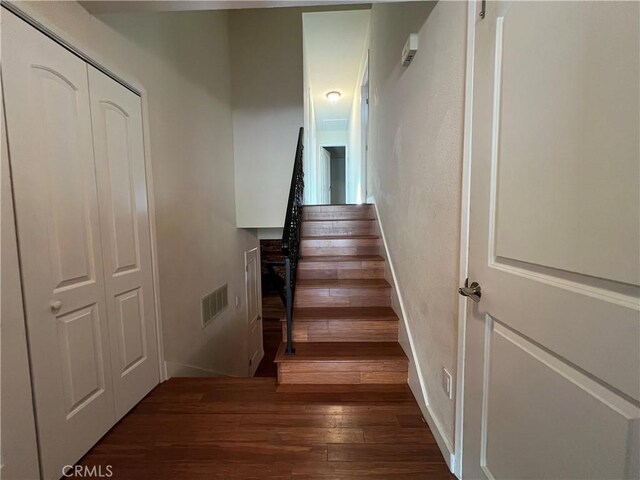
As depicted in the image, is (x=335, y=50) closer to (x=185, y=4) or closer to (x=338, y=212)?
(x=338, y=212)

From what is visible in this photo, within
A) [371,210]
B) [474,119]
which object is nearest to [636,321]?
[474,119]

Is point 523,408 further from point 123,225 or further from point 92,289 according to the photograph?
point 123,225

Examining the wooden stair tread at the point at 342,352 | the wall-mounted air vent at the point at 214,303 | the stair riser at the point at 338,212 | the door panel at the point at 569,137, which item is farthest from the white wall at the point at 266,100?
the door panel at the point at 569,137

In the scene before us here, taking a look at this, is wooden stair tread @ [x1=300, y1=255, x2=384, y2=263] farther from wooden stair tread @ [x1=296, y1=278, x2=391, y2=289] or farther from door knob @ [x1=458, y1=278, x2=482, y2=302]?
door knob @ [x1=458, y1=278, x2=482, y2=302]

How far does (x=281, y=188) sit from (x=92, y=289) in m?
2.69

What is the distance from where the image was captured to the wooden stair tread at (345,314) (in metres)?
2.09

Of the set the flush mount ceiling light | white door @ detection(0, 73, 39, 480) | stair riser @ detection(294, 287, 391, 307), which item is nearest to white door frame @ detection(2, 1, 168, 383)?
white door @ detection(0, 73, 39, 480)

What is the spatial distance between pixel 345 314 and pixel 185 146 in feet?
7.09

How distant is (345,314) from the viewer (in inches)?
85.9

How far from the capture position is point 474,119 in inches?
40.5

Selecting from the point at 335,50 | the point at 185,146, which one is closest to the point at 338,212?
the point at 185,146

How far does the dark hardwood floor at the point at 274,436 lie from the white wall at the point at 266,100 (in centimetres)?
253

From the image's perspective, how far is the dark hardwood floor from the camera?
1.26 meters

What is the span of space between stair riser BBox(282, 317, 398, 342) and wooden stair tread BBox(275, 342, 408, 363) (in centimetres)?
4
